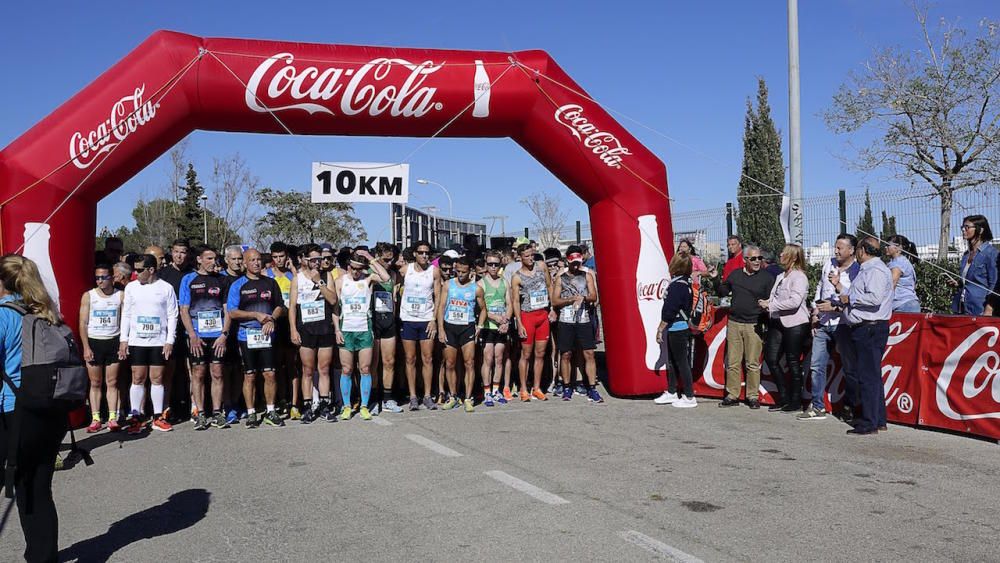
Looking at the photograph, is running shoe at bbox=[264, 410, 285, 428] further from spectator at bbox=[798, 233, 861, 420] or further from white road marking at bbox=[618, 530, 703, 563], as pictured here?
spectator at bbox=[798, 233, 861, 420]

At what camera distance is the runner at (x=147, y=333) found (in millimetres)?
9430

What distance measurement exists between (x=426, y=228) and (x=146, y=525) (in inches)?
669

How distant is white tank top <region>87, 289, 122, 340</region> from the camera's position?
30.9 ft

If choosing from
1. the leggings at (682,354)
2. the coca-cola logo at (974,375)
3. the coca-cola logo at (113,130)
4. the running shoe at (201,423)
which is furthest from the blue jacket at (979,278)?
the coca-cola logo at (113,130)

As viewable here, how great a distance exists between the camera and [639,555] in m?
4.75

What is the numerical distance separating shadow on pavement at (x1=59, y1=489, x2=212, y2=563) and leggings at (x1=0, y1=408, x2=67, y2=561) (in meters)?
0.35

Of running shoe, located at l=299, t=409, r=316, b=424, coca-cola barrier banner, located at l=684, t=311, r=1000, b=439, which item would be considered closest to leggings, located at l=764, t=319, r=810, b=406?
coca-cola barrier banner, located at l=684, t=311, r=1000, b=439

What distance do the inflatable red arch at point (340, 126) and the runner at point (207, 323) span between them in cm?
124

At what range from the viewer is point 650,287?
11.1 m

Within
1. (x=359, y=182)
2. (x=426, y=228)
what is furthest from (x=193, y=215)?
(x=359, y=182)

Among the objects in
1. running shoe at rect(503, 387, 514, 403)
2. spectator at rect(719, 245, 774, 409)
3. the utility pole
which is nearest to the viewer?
spectator at rect(719, 245, 774, 409)

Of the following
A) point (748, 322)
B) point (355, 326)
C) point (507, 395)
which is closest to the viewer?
point (355, 326)

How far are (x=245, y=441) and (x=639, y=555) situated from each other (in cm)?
515

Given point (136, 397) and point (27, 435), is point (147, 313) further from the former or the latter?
point (27, 435)
